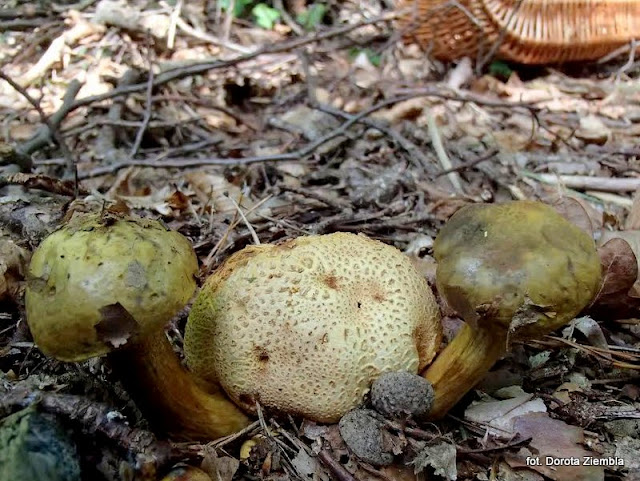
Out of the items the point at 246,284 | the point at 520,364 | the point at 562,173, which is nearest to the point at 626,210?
the point at 562,173

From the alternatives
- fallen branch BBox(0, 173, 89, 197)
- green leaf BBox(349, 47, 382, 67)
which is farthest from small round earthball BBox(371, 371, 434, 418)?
green leaf BBox(349, 47, 382, 67)

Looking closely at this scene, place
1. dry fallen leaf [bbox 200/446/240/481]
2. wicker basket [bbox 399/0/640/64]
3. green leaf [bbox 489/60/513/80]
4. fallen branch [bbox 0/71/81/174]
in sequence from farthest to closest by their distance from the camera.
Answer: green leaf [bbox 489/60/513/80] → wicker basket [bbox 399/0/640/64] → fallen branch [bbox 0/71/81/174] → dry fallen leaf [bbox 200/446/240/481]

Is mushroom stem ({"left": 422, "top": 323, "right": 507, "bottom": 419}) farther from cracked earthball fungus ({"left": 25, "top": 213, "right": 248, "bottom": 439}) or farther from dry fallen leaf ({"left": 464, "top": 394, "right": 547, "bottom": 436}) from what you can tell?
cracked earthball fungus ({"left": 25, "top": 213, "right": 248, "bottom": 439})

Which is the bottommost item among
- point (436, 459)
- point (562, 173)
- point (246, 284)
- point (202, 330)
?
point (562, 173)

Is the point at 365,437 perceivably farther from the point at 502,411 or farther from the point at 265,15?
the point at 265,15

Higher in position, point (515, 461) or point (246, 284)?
point (246, 284)

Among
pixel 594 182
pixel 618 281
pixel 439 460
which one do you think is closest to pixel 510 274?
pixel 439 460

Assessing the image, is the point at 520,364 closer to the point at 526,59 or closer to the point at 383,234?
the point at 383,234
